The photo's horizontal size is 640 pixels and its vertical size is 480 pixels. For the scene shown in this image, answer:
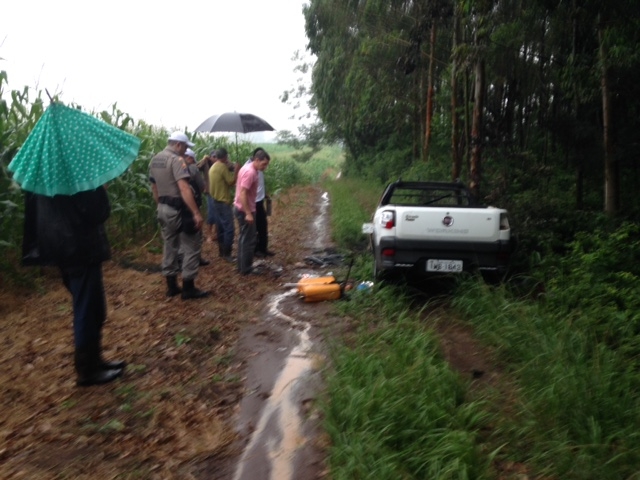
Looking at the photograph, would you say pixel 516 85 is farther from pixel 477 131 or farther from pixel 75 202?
pixel 75 202

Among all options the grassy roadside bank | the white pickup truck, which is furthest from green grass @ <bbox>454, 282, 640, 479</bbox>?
the white pickup truck

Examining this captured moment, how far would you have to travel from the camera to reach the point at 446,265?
692 cm

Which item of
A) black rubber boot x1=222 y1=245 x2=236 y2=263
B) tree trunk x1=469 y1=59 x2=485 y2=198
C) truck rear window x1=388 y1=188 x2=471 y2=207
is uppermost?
tree trunk x1=469 y1=59 x2=485 y2=198

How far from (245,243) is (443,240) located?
3.11 m

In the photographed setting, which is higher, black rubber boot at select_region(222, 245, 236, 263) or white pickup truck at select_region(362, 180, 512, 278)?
white pickup truck at select_region(362, 180, 512, 278)

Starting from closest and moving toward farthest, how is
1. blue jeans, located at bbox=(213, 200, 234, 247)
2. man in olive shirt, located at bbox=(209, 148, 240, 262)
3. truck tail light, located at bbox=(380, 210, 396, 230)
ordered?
truck tail light, located at bbox=(380, 210, 396, 230) < man in olive shirt, located at bbox=(209, 148, 240, 262) < blue jeans, located at bbox=(213, 200, 234, 247)

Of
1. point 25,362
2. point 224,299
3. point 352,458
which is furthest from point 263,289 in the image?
point 352,458

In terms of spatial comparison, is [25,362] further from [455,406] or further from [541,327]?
[541,327]

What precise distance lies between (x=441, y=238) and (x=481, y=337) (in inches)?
57.7

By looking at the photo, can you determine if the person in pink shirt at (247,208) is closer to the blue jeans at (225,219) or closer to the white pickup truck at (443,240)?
the blue jeans at (225,219)

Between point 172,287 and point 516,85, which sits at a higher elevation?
point 516,85

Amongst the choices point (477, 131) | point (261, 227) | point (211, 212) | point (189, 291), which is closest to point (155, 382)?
point (189, 291)

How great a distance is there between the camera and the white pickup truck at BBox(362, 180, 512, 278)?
682 centimetres

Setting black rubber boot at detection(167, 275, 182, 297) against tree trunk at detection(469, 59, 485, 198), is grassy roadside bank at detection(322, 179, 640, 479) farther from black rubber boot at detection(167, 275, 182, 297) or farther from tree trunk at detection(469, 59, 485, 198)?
tree trunk at detection(469, 59, 485, 198)
